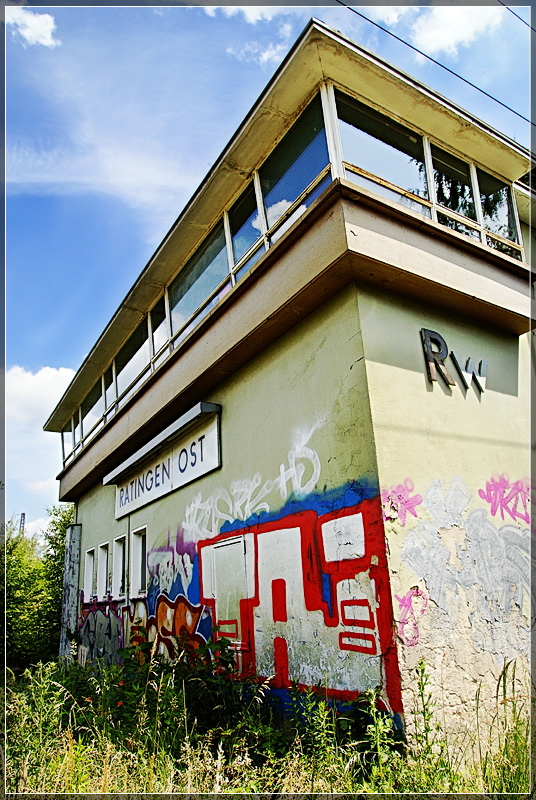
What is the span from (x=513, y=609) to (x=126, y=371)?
828 cm

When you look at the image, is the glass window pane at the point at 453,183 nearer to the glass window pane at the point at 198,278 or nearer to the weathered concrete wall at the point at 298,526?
the weathered concrete wall at the point at 298,526

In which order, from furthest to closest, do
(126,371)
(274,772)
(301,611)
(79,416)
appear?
(79,416), (126,371), (301,611), (274,772)

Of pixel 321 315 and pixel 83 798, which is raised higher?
pixel 321 315

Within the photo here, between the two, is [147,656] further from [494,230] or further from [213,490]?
[494,230]

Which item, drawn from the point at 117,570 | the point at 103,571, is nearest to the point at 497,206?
the point at 117,570

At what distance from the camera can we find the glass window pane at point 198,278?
7584 mm

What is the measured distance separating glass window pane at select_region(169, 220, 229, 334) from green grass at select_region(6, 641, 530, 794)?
5.08 metres

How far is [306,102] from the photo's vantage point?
5824 mm

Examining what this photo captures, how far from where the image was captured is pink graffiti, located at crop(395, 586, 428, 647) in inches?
169

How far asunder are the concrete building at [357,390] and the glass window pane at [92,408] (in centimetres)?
521

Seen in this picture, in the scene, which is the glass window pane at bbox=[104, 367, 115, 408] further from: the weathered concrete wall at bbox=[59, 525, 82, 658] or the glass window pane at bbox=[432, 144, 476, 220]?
the glass window pane at bbox=[432, 144, 476, 220]

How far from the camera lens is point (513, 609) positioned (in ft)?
17.4

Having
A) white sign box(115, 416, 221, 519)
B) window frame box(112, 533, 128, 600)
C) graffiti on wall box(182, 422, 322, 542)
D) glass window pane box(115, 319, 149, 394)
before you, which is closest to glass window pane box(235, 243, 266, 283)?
white sign box(115, 416, 221, 519)

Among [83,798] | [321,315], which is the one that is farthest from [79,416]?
[83,798]
